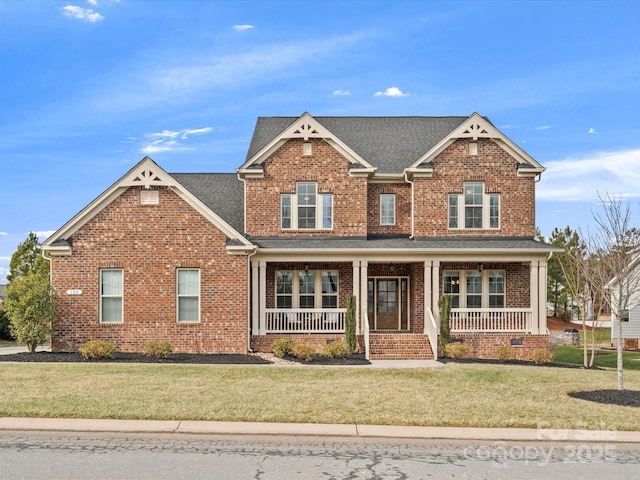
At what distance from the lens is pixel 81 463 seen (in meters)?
9.05

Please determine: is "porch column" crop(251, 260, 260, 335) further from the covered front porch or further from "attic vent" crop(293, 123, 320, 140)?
"attic vent" crop(293, 123, 320, 140)

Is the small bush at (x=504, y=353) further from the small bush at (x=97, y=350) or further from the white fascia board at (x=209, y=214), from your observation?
the small bush at (x=97, y=350)

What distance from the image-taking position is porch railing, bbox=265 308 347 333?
24.0 metres

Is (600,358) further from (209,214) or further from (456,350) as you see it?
(209,214)

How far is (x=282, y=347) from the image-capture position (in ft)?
72.1

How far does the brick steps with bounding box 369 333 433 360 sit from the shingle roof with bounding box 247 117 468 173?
255 inches

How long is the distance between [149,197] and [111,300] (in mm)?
3614

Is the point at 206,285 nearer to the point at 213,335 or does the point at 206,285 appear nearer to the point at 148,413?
the point at 213,335

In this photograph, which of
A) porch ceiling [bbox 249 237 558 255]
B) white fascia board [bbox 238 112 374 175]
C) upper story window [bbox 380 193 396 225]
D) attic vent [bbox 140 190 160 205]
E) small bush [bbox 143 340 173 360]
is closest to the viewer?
small bush [bbox 143 340 173 360]

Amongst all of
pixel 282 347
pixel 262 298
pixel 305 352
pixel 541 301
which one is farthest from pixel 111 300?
pixel 541 301

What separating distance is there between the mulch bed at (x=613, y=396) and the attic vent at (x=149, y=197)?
46.3 feet

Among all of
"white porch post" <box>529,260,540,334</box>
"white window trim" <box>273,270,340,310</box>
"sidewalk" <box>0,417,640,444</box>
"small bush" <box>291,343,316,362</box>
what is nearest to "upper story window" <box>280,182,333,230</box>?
"white window trim" <box>273,270,340,310</box>

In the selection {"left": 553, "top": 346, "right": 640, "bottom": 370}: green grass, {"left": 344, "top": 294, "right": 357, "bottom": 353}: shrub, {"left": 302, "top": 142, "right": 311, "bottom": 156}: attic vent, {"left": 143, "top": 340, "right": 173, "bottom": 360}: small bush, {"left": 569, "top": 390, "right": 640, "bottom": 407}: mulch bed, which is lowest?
{"left": 553, "top": 346, "right": 640, "bottom": 370}: green grass

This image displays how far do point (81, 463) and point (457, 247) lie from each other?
17.0 meters
